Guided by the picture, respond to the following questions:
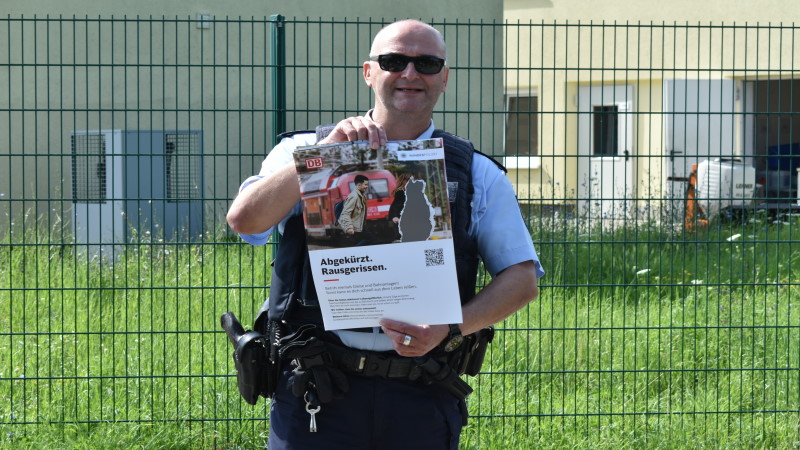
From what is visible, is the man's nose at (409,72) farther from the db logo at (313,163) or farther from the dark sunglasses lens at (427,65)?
the db logo at (313,163)

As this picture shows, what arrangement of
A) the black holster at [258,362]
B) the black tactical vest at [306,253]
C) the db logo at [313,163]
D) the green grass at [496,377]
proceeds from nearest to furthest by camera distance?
1. the db logo at [313,163]
2. the black tactical vest at [306,253]
3. the black holster at [258,362]
4. the green grass at [496,377]

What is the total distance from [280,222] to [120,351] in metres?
3.68

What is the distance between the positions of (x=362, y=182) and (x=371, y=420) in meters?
0.64

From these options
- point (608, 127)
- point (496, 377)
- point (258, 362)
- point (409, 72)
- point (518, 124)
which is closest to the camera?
point (409, 72)

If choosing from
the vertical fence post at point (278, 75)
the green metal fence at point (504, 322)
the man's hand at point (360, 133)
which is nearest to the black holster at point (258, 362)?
the man's hand at point (360, 133)

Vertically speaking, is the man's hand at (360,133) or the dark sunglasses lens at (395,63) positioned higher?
the dark sunglasses lens at (395,63)

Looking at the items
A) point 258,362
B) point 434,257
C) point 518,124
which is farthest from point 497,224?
point 518,124

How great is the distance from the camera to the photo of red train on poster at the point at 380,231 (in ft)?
7.95

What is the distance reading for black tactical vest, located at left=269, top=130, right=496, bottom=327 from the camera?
2.66 metres

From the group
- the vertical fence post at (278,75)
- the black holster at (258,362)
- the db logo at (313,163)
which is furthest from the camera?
the vertical fence post at (278,75)

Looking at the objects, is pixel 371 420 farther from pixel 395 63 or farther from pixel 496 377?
pixel 496 377

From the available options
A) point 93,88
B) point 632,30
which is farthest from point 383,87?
point 632,30

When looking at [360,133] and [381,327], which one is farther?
[381,327]

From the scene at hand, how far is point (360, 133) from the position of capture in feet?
7.92
